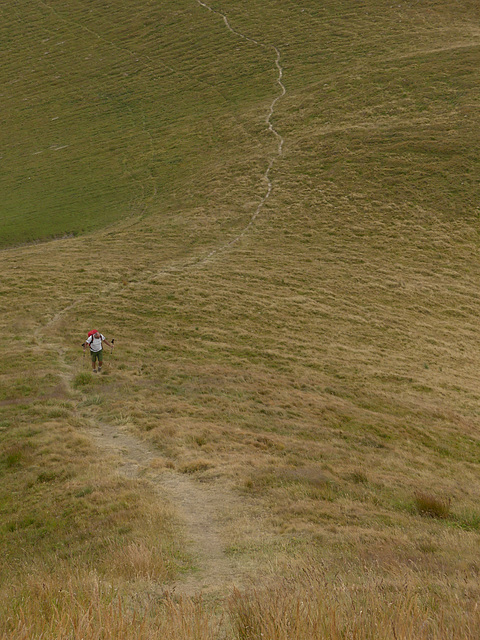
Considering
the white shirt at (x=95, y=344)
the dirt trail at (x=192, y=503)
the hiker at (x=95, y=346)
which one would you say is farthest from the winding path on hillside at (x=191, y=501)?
the white shirt at (x=95, y=344)

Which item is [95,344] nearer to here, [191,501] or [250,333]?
[250,333]

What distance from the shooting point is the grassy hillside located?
5.81 m

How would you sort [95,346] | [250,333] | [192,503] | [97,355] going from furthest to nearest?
[250,333] → [97,355] → [95,346] → [192,503]

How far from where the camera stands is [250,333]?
81.7ft

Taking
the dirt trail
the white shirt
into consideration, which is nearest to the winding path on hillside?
the dirt trail

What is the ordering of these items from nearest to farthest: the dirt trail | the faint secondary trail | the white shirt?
the dirt trail < the white shirt < the faint secondary trail

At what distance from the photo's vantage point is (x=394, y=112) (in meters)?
55.6

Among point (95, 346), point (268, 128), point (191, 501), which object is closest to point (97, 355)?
point (95, 346)

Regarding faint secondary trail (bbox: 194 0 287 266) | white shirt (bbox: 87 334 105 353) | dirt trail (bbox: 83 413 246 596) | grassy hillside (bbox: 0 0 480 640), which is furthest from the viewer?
faint secondary trail (bbox: 194 0 287 266)

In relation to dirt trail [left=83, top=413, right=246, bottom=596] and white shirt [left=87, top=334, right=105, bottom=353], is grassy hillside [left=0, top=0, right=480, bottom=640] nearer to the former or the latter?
dirt trail [left=83, top=413, right=246, bottom=596]

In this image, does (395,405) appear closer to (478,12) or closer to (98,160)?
(98,160)

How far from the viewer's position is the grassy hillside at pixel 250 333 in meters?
5.81

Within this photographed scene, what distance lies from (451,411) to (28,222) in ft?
144

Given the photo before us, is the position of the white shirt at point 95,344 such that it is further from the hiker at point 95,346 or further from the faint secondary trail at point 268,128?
the faint secondary trail at point 268,128
